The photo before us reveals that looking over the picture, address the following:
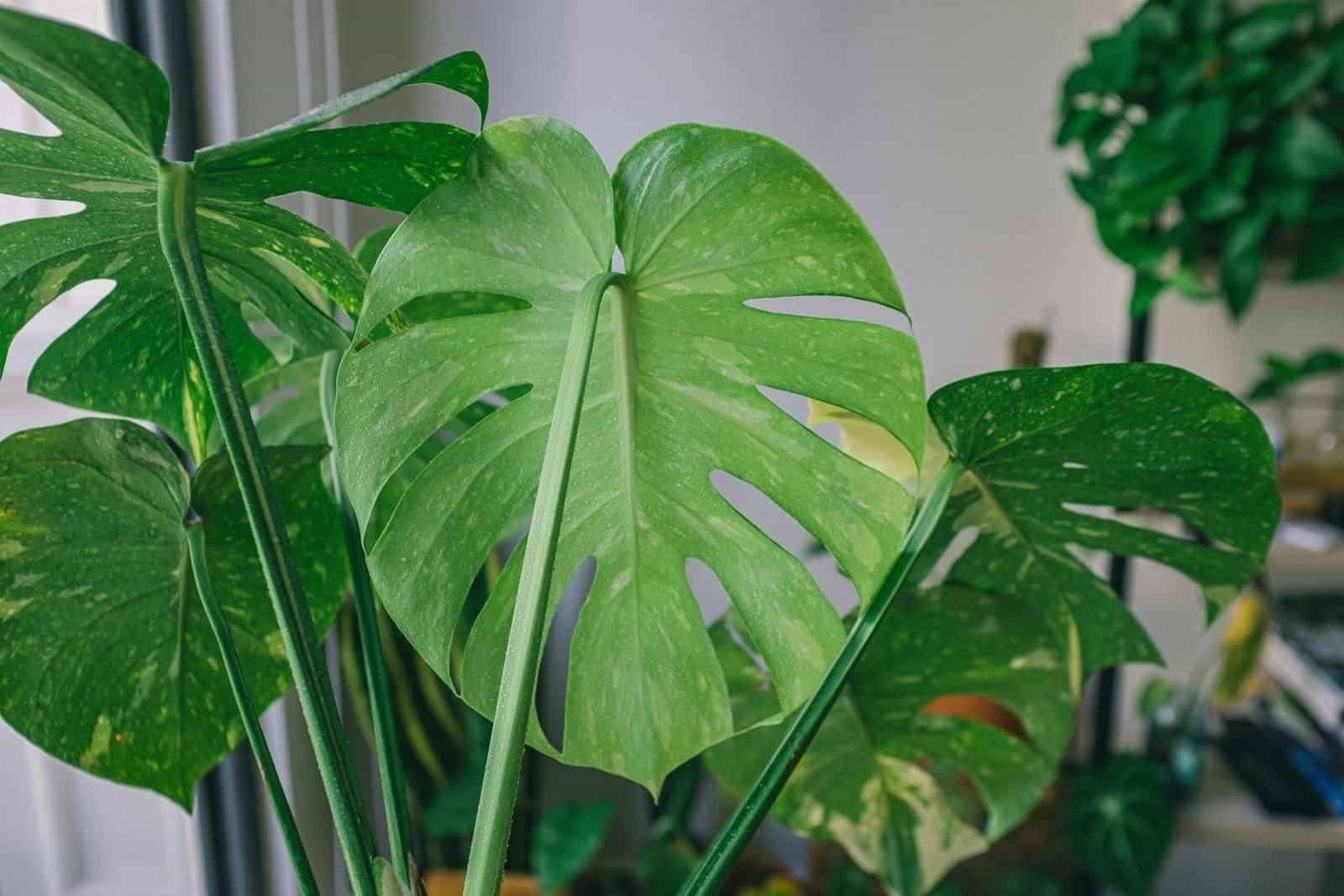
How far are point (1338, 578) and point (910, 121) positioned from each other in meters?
1.10

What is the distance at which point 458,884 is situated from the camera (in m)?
1.26

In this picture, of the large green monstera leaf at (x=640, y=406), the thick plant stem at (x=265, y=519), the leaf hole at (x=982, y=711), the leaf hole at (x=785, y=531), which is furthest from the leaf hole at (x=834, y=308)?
the thick plant stem at (x=265, y=519)

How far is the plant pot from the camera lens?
1.26 metres

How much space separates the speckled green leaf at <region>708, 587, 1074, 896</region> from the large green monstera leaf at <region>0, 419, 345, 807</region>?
0.88ft

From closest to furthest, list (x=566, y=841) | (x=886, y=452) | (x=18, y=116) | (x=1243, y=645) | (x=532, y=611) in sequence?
(x=532, y=611), (x=886, y=452), (x=18, y=116), (x=566, y=841), (x=1243, y=645)

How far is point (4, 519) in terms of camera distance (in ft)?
1.44

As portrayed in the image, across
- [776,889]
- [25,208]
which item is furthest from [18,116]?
[776,889]

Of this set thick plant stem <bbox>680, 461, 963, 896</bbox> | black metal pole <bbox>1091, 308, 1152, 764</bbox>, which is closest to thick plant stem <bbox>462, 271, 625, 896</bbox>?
thick plant stem <bbox>680, 461, 963, 896</bbox>

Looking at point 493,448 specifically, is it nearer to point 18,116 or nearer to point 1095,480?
point 1095,480

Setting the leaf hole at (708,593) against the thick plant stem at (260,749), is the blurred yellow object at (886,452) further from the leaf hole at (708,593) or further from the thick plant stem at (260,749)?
the leaf hole at (708,593)

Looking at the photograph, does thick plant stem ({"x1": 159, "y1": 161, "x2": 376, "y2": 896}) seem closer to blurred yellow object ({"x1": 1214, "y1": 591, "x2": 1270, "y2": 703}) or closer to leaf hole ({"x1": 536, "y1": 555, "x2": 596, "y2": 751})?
leaf hole ({"x1": 536, "y1": 555, "x2": 596, "y2": 751})

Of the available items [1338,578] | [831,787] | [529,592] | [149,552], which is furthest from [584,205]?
[1338,578]

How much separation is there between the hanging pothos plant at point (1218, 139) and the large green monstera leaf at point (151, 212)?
1116 mm

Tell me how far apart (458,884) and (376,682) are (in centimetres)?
93
